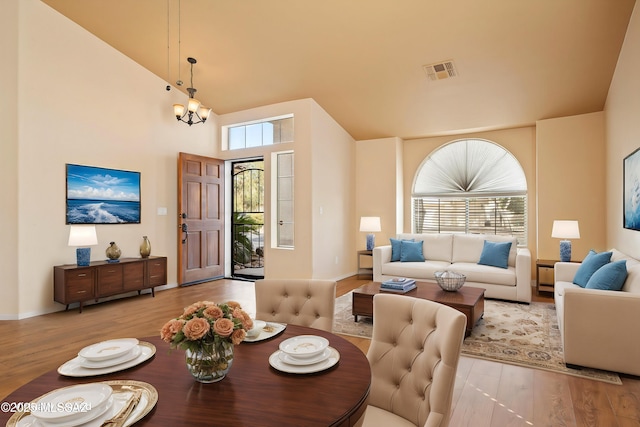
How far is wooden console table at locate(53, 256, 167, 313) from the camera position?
4145 mm

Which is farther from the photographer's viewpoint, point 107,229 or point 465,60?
point 107,229

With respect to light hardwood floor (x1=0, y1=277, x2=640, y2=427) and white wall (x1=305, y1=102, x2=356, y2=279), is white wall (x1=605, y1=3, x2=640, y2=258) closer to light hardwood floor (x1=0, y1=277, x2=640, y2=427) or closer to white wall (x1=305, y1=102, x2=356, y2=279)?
light hardwood floor (x1=0, y1=277, x2=640, y2=427)

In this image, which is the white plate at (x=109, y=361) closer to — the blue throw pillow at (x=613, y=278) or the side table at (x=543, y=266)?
the blue throw pillow at (x=613, y=278)

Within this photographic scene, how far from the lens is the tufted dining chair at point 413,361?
123 centimetres

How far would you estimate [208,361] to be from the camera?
3.64ft

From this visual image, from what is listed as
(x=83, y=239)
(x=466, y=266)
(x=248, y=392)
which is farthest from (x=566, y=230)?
(x=83, y=239)

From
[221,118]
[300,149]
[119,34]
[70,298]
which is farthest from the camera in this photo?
[221,118]

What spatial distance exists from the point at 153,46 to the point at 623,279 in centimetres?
582

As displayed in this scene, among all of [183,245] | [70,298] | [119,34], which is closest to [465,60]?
[119,34]

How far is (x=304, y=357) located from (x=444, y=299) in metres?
2.53

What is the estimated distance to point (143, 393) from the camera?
103 centimetres

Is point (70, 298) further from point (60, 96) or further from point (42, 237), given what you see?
point (60, 96)

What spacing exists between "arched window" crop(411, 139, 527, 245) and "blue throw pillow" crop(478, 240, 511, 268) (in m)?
1.21

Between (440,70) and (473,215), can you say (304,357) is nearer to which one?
(440,70)
